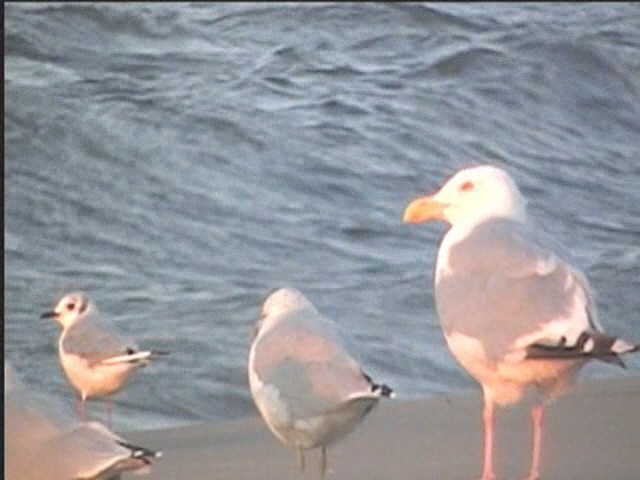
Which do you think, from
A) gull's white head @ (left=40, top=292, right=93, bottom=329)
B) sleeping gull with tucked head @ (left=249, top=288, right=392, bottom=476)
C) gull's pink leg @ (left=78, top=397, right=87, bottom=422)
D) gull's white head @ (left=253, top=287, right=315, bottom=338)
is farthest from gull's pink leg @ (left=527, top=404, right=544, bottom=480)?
gull's white head @ (left=40, top=292, right=93, bottom=329)

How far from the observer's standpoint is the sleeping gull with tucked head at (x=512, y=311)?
304 cm

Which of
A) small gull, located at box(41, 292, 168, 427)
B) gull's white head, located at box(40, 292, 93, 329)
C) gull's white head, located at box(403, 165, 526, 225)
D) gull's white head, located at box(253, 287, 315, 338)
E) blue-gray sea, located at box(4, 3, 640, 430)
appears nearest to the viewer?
gull's white head, located at box(403, 165, 526, 225)

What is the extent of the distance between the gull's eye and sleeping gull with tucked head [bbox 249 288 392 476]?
0.88 feet

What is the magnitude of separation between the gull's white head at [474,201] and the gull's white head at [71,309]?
0.96m

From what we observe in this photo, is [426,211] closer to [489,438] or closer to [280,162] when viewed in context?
[489,438]

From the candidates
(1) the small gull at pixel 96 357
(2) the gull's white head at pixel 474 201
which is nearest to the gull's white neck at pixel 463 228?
(2) the gull's white head at pixel 474 201

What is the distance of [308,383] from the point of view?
3232 millimetres

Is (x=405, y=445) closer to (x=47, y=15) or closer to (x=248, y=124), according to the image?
(x=248, y=124)

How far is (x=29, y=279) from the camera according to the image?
457cm

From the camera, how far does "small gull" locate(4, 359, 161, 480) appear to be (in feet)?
10.1

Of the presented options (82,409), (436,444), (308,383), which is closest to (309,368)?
(308,383)

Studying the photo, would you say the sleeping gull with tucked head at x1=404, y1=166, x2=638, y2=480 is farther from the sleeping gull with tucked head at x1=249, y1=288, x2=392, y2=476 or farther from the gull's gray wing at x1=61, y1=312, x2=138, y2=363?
the gull's gray wing at x1=61, y1=312, x2=138, y2=363

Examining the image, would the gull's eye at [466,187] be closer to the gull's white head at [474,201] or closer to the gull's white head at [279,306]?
the gull's white head at [474,201]

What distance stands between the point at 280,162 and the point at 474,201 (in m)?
1.68
